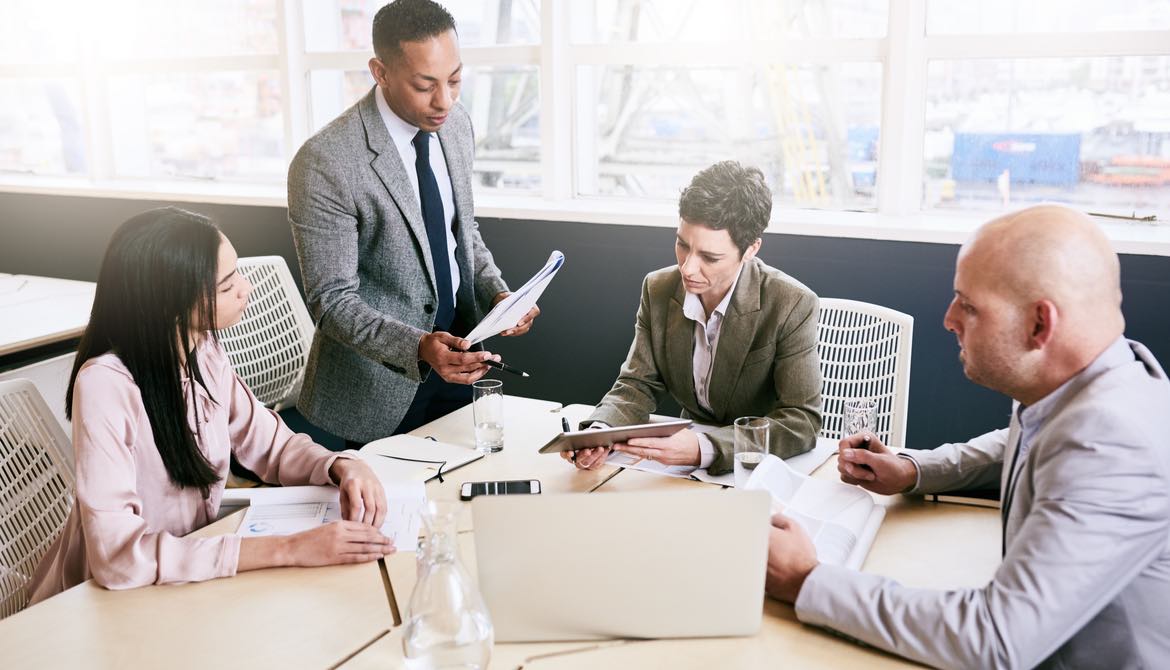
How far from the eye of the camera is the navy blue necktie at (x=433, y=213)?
7.97 ft

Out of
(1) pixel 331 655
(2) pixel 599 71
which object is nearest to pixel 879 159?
(2) pixel 599 71

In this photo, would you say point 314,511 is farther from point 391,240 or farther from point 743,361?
point 743,361

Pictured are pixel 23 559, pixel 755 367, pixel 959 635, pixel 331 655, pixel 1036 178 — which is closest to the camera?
pixel 959 635

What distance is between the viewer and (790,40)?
306cm

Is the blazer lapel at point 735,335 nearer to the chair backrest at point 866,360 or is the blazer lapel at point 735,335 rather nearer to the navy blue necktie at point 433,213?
the chair backrest at point 866,360

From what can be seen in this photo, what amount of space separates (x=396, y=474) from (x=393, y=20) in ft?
3.46

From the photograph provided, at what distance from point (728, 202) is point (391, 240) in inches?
32.5

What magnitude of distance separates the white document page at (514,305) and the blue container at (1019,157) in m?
1.56

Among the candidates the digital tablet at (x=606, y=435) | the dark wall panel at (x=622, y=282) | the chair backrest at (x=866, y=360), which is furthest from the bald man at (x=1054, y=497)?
the dark wall panel at (x=622, y=282)

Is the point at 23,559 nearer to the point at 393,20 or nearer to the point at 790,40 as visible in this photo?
the point at 393,20

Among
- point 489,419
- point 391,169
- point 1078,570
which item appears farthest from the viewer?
point 391,169

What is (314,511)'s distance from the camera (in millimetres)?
1716

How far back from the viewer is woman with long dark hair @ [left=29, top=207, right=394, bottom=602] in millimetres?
1479

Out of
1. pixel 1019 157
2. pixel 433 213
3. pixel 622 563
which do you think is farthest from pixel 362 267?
pixel 1019 157
